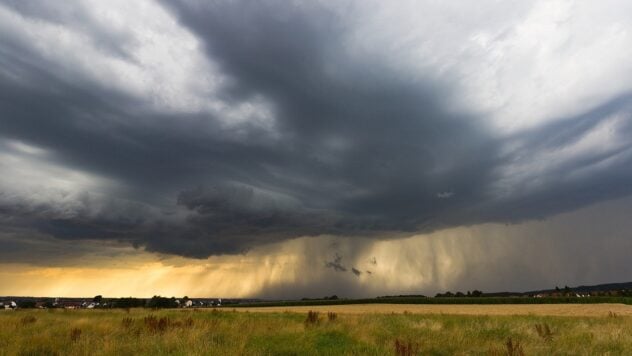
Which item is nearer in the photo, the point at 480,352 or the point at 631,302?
the point at 480,352

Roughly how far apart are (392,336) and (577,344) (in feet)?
21.8

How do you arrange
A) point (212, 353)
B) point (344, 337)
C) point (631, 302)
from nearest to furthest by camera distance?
point (212, 353) < point (344, 337) < point (631, 302)

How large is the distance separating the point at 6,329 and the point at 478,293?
473ft

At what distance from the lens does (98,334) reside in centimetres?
1712

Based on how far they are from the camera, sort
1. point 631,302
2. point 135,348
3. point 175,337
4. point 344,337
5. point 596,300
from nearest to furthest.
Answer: point 135,348 → point 175,337 → point 344,337 → point 631,302 → point 596,300

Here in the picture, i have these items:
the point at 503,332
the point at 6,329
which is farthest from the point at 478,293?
the point at 6,329

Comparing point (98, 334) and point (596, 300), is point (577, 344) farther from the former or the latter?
point (596, 300)

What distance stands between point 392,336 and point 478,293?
139 metres

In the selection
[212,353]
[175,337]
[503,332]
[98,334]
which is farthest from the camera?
[503,332]

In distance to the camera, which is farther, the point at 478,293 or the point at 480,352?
the point at 478,293

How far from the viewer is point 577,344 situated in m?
14.8

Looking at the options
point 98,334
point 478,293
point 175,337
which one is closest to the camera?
point 175,337

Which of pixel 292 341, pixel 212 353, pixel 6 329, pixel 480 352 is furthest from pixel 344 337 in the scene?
pixel 6 329

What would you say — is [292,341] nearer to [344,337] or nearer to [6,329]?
[344,337]
